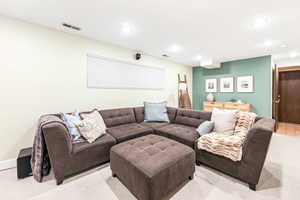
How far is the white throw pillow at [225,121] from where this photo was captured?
2162 millimetres

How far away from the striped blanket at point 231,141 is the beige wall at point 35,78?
7.80 feet

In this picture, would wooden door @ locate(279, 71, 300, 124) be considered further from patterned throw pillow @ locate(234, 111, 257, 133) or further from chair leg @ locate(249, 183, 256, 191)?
chair leg @ locate(249, 183, 256, 191)

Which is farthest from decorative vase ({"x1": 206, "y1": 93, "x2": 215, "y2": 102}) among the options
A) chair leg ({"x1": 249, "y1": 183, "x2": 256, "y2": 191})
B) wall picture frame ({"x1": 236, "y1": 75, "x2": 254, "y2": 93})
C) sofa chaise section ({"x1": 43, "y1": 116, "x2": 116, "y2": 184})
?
sofa chaise section ({"x1": 43, "y1": 116, "x2": 116, "y2": 184})

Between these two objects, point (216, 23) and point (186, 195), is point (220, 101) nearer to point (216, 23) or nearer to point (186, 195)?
point (216, 23)

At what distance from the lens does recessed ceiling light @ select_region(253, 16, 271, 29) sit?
2068 millimetres

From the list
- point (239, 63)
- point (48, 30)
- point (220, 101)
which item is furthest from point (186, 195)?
point (239, 63)

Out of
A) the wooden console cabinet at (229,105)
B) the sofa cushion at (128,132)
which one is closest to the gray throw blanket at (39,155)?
the sofa cushion at (128,132)

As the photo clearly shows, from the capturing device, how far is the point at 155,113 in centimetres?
332

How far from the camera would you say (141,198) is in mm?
1364

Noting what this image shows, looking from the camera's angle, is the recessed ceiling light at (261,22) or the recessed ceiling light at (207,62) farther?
the recessed ceiling light at (207,62)

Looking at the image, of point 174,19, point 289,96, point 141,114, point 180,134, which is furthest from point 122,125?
point 289,96

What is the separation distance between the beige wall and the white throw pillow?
2475mm

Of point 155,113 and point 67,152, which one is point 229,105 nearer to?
point 155,113

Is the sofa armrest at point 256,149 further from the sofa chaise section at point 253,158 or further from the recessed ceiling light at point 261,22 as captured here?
the recessed ceiling light at point 261,22
